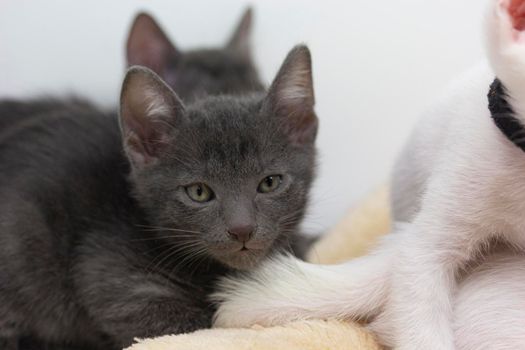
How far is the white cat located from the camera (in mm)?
1055

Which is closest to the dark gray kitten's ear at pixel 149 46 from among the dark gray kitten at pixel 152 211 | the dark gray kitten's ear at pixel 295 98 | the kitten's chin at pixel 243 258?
the dark gray kitten at pixel 152 211

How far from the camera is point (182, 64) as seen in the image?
189cm

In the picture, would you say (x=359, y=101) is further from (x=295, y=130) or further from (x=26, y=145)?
(x=26, y=145)

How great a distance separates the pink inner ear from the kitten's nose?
593 millimetres

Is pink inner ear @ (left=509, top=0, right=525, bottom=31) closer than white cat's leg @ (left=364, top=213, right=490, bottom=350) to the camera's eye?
Yes

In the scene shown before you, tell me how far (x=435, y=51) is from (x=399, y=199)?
2.36 ft

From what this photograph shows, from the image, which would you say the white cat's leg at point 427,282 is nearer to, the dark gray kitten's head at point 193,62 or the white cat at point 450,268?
the white cat at point 450,268

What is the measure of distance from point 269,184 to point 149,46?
2.33ft

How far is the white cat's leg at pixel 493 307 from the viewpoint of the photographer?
105cm

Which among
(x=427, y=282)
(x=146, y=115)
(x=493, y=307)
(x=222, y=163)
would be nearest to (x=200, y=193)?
(x=222, y=163)

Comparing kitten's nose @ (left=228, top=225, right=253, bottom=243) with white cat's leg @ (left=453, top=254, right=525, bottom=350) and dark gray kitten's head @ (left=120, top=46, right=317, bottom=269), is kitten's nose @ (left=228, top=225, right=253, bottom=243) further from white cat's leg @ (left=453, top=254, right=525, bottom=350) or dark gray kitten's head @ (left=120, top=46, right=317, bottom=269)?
white cat's leg @ (left=453, top=254, right=525, bottom=350)

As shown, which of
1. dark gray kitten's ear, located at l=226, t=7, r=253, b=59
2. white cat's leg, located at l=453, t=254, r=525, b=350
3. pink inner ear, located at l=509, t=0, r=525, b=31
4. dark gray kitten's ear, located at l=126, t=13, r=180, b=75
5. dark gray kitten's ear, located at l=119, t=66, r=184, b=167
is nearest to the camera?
pink inner ear, located at l=509, t=0, r=525, b=31

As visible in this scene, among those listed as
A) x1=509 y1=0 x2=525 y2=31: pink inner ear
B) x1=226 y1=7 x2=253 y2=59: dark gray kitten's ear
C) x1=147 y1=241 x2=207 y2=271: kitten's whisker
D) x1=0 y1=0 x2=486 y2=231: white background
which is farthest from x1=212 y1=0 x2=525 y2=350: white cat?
Result: x1=226 y1=7 x2=253 y2=59: dark gray kitten's ear

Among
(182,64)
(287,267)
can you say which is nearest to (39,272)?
(287,267)
